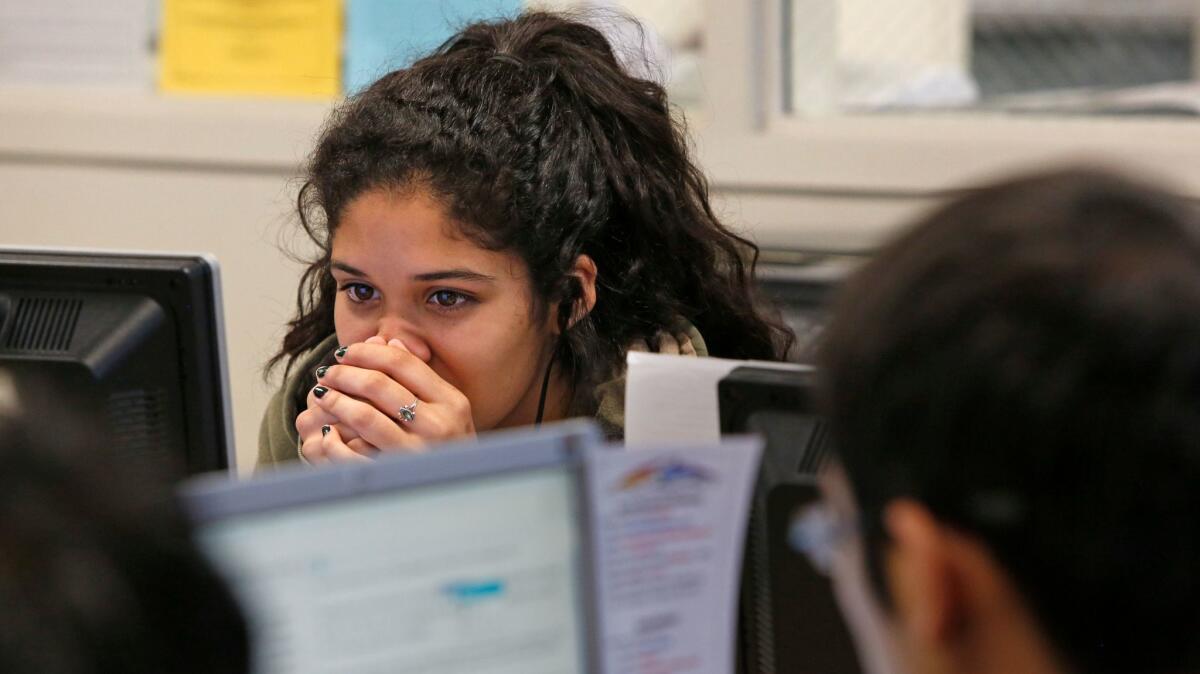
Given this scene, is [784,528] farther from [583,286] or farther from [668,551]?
[583,286]

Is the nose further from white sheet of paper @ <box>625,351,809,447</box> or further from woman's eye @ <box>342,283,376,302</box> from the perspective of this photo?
white sheet of paper @ <box>625,351,809,447</box>

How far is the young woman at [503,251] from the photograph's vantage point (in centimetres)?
133

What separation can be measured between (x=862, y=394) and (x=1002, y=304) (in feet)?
0.26

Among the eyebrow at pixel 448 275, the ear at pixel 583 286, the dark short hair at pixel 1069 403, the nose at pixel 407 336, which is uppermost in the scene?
the dark short hair at pixel 1069 403

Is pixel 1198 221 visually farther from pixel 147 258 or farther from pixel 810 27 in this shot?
pixel 810 27

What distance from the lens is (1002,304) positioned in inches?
24.7

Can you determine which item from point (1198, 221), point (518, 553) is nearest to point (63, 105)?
point (518, 553)

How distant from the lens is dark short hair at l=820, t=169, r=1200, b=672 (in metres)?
0.61

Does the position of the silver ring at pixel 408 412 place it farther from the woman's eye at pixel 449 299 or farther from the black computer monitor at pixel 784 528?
the black computer monitor at pixel 784 528

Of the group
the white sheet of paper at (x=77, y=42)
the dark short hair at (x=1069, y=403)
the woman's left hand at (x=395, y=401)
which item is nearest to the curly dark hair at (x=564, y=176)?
the woman's left hand at (x=395, y=401)

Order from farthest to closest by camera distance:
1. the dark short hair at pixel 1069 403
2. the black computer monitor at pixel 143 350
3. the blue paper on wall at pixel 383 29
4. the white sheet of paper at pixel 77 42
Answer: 1. the white sheet of paper at pixel 77 42
2. the blue paper on wall at pixel 383 29
3. the black computer monitor at pixel 143 350
4. the dark short hair at pixel 1069 403

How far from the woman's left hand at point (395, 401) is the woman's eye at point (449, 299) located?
51 millimetres

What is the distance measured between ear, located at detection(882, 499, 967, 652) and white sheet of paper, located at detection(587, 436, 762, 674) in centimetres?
11

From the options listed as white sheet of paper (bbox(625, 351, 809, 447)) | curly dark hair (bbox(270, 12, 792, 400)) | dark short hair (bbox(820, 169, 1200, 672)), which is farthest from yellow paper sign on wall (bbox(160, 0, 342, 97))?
dark short hair (bbox(820, 169, 1200, 672))
